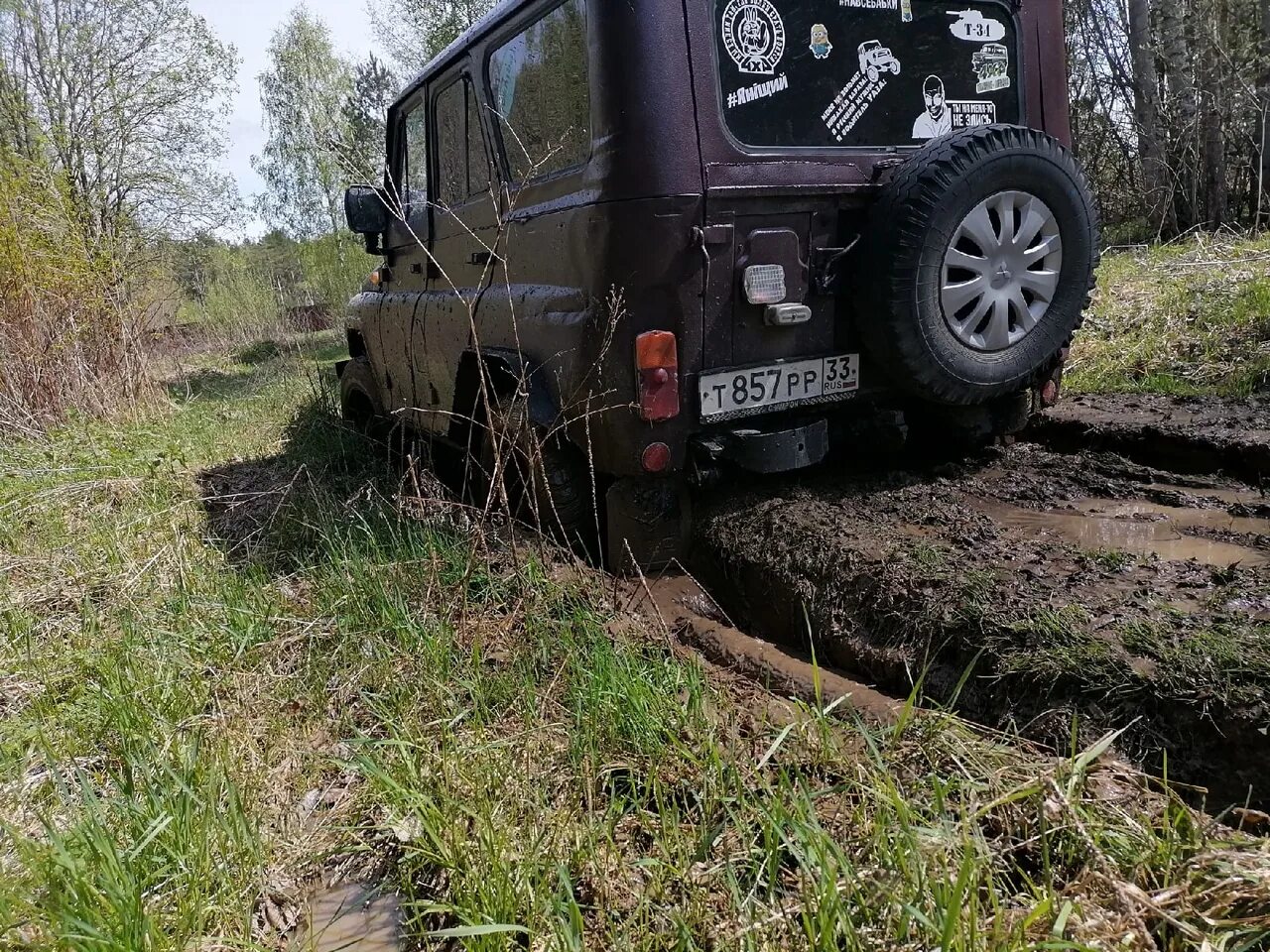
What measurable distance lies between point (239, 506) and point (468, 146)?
7.35 feet

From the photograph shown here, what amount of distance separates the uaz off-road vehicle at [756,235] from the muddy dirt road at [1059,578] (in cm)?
28

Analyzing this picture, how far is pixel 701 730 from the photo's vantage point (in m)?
1.84

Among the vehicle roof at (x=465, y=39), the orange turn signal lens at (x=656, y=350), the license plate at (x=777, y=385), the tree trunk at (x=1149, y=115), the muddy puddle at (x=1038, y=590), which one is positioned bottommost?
the muddy puddle at (x=1038, y=590)

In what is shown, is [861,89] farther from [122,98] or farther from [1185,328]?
[122,98]

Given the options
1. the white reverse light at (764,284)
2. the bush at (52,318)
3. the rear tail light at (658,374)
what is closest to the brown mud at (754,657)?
the rear tail light at (658,374)

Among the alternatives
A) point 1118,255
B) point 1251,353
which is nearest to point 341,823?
point 1251,353

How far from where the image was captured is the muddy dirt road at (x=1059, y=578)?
1.70 meters

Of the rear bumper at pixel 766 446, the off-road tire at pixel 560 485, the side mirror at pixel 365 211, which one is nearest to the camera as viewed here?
the rear bumper at pixel 766 446

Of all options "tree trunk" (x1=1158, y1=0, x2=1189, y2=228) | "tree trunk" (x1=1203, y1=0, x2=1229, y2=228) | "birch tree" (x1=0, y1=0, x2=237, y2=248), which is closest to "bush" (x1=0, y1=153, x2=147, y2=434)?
"birch tree" (x1=0, y1=0, x2=237, y2=248)

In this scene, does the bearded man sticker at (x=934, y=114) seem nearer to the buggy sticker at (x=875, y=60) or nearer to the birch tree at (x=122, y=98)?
the buggy sticker at (x=875, y=60)

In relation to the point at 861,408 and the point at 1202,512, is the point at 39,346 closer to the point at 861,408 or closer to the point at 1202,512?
the point at 861,408

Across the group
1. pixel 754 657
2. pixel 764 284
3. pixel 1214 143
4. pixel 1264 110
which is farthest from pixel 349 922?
pixel 1214 143

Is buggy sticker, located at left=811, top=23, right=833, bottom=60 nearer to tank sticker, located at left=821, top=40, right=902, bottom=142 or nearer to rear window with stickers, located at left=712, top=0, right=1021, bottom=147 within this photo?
rear window with stickers, located at left=712, top=0, right=1021, bottom=147

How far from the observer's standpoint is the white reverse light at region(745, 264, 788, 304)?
8.77ft
